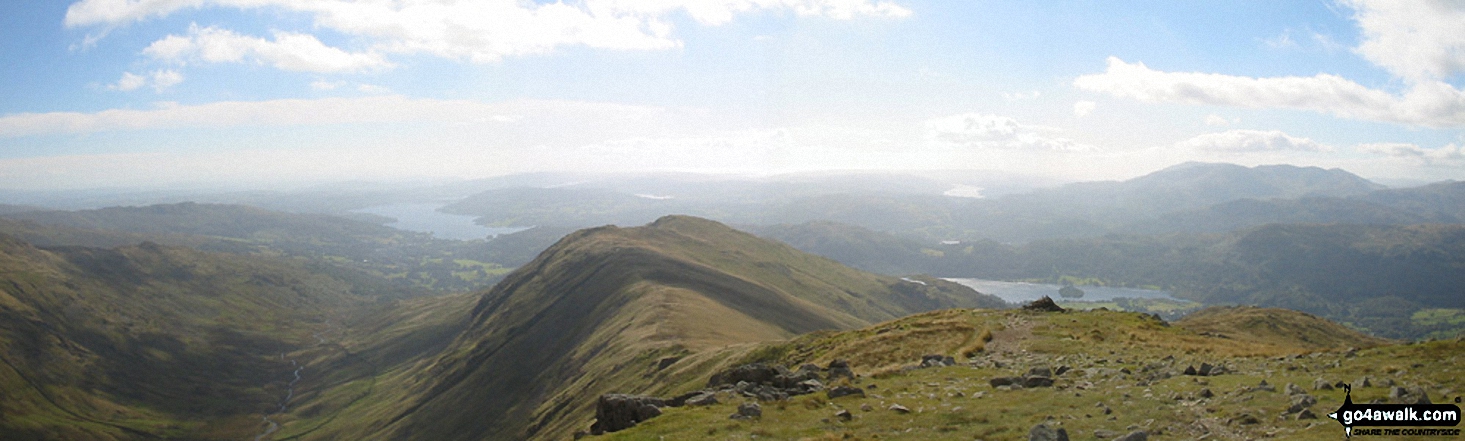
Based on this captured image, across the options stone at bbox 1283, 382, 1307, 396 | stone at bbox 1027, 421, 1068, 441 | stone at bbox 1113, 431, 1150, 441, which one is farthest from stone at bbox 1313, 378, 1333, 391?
stone at bbox 1027, 421, 1068, 441

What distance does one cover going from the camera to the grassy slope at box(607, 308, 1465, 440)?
22.2 metres

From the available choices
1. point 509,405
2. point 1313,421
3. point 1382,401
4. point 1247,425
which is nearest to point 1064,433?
point 1247,425

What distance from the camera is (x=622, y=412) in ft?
109

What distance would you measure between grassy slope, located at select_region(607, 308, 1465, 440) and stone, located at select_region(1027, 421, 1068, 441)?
1.28 meters

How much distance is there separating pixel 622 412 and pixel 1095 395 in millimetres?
21576

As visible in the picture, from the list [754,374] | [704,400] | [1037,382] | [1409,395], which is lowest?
[704,400]

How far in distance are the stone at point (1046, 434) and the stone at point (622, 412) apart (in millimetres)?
17437

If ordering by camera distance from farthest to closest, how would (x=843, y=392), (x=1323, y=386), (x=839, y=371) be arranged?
(x=839, y=371)
(x=843, y=392)
(x=1323, y=386)

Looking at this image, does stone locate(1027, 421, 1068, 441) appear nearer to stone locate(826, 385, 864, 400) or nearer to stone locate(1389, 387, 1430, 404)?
stone locate(1389, 387, 1430, 404)

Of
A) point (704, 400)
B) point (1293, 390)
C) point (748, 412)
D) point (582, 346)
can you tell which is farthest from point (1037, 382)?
point (582, 346)

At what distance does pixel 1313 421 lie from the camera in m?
19.9

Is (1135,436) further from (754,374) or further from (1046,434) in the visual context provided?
(754,374)

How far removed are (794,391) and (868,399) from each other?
4.67 m

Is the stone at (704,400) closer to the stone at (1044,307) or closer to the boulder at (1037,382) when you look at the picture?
the boulder at (1037,382)
